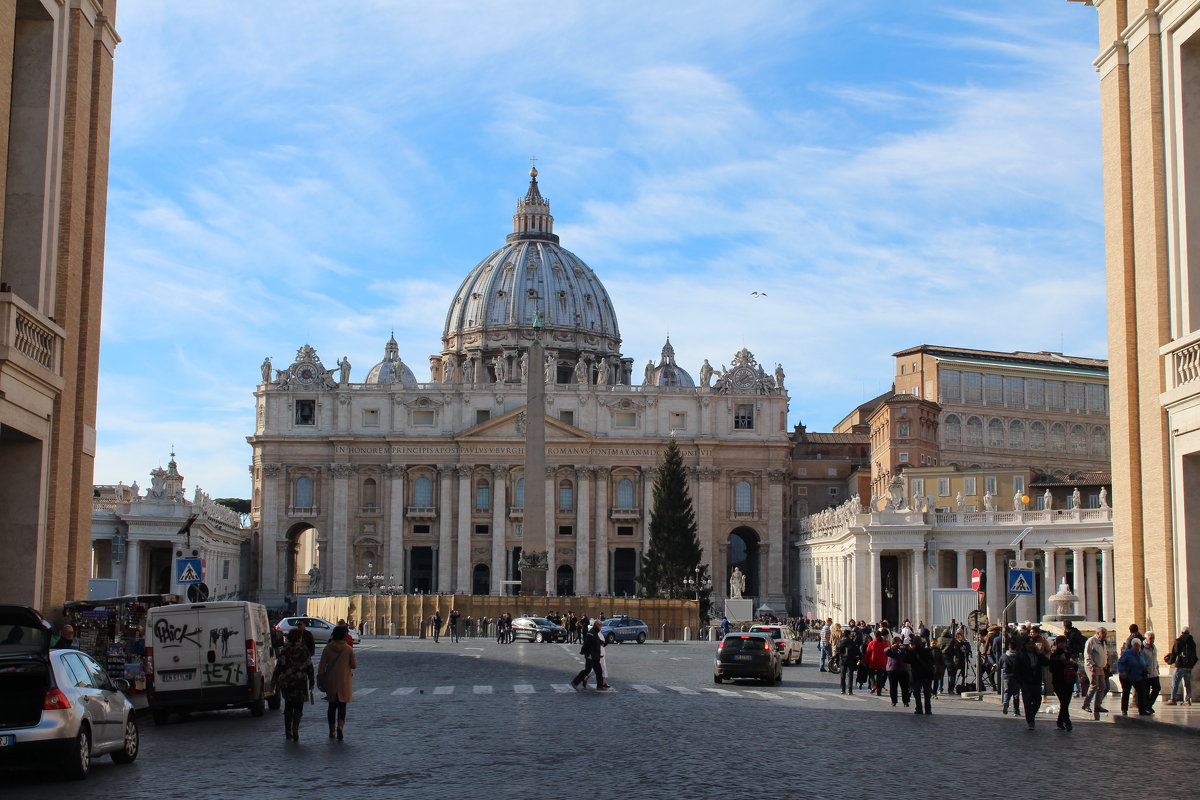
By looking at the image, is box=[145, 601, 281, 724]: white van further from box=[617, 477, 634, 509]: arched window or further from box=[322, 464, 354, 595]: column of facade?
box=[617, 477, 634, 509]: arched window

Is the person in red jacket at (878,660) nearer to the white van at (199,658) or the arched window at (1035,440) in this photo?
the white van at (199,658)

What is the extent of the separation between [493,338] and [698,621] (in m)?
70.7

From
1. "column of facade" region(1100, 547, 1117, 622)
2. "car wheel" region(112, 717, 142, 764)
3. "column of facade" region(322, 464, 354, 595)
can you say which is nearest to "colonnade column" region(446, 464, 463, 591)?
"column of facade" region(322, 464, 354, 595)

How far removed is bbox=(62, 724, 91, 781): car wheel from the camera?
46.7 feet

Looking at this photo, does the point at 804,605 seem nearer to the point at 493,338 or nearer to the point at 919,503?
the point at 919,503

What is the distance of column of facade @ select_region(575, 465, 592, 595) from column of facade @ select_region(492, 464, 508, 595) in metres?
5.04

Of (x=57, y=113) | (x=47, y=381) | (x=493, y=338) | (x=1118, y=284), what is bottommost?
(x=47, y=381)

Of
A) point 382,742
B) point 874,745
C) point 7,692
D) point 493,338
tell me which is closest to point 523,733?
point 382,742

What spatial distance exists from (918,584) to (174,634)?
162 ft

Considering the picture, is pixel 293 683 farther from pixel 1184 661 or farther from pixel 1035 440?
pixel 1035 440

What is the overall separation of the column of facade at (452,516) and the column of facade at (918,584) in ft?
148

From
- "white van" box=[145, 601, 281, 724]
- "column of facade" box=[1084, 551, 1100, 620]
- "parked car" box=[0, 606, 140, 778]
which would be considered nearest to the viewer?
"parked car" box=[0, 606, 140, 778]

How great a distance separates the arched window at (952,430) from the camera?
306ft

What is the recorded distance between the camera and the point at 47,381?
61.7ft
